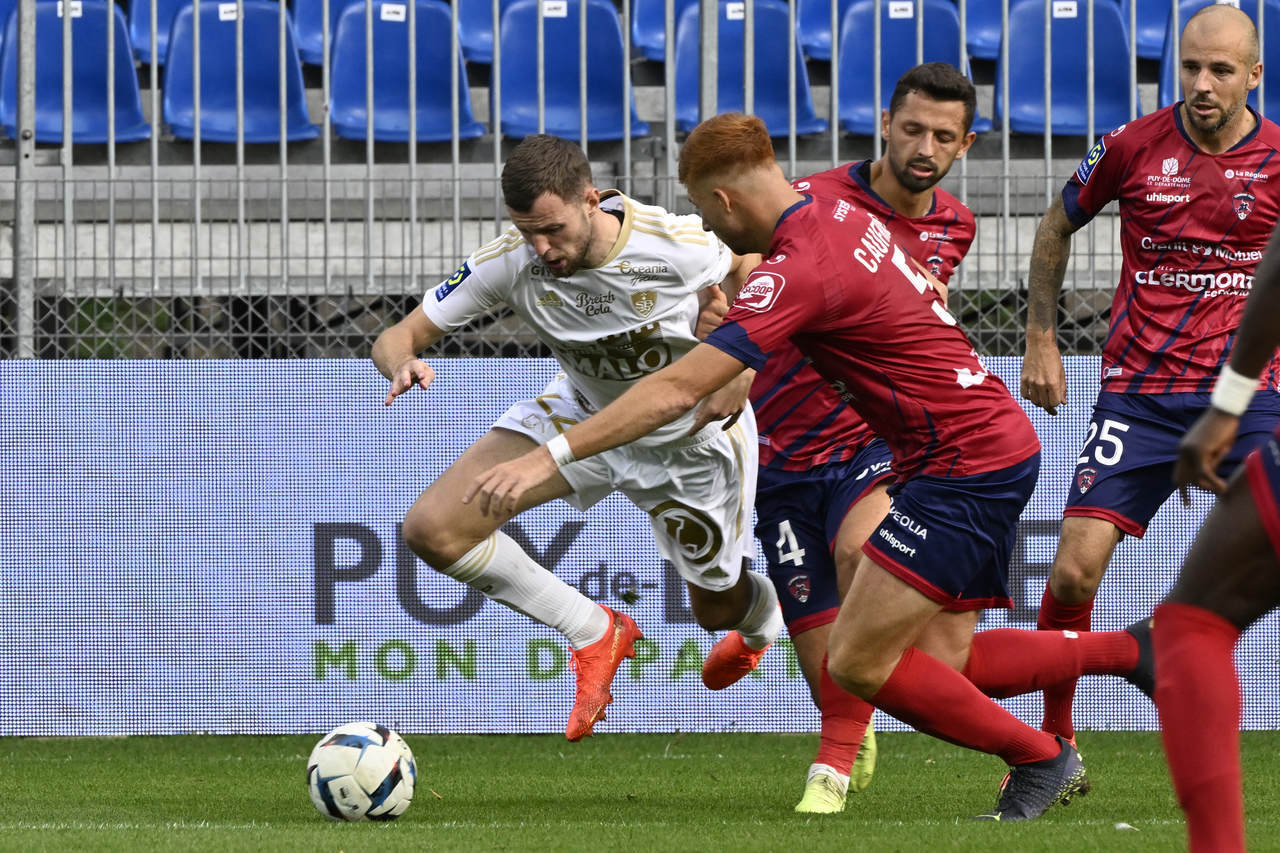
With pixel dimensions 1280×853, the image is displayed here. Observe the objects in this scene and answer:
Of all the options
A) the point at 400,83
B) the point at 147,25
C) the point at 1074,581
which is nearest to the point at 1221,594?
the point at 1074,581

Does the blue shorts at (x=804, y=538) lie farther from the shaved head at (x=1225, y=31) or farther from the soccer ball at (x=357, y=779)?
the shaved head at (x=1225, y=31)

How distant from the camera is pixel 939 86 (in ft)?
18.6

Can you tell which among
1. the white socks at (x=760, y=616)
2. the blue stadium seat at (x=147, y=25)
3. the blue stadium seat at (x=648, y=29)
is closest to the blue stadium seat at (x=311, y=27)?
the blue stadium seat at (x=147, y=25)

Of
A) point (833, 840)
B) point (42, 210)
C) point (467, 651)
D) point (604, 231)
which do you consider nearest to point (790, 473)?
point (604, 231)

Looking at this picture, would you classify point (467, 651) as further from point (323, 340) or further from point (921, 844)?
point (921, 844)

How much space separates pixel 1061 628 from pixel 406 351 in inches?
90.5

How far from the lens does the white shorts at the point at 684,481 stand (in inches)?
226

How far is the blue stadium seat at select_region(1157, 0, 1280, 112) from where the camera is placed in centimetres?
888

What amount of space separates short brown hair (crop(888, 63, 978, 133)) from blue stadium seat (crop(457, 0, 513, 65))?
4.43 metres

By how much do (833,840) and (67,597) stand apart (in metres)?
4.43

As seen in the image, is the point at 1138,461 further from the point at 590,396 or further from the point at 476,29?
the point at 476,29

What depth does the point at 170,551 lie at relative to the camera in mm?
7551

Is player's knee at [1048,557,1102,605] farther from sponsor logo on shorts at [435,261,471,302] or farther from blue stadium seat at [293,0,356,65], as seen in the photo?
blue stadium seat at [293,0,356,65]

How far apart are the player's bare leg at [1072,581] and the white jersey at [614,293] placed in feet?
4.48
